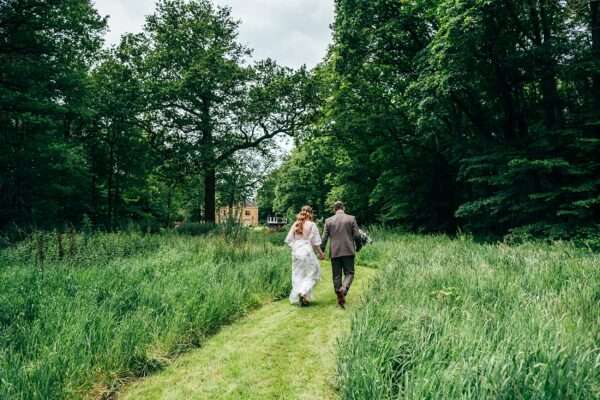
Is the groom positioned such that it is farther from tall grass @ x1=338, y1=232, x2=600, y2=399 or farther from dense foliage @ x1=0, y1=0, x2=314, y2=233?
dense foliage @ x1=0, y1=0, x2=314, y2=233

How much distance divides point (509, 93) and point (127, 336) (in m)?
15.9

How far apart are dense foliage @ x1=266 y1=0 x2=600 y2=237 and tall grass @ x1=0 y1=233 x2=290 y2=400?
9821mm

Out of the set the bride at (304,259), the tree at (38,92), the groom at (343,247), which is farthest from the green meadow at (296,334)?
the tree at (38,92)

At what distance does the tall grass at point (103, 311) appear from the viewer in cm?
328

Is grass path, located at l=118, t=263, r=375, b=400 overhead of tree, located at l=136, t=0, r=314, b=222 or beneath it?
beneath

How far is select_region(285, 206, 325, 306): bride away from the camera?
6.89m

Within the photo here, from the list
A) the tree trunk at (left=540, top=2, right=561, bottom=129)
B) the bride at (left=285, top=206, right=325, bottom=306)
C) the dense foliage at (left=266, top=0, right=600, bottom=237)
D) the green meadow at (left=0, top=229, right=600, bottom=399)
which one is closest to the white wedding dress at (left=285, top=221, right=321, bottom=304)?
the bride at (left=285, top=206, right=325, bottom=306)

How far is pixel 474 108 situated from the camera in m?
15.8

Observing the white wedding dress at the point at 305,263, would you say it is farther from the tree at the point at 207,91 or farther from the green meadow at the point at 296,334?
the tree at the point at 207,91

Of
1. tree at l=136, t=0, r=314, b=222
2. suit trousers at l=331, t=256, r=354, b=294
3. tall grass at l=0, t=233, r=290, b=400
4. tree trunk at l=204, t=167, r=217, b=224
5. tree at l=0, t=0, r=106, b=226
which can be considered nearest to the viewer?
tall grass at l=0, t=233, r=290, b=400

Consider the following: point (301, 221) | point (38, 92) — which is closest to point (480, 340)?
point (301, 221)

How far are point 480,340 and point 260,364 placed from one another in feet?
8.55

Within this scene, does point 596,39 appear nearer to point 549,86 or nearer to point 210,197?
point 549,86

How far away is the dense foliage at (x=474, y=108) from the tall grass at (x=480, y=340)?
7.25 metres
